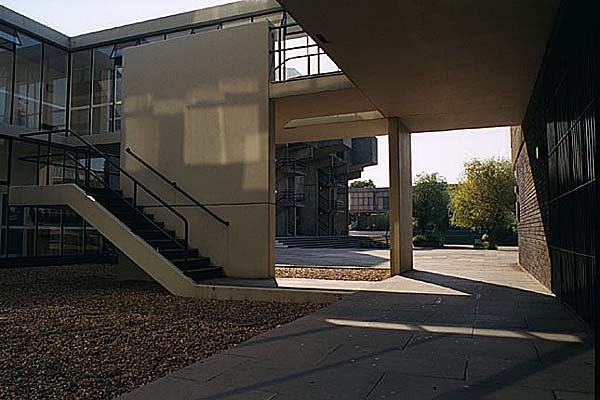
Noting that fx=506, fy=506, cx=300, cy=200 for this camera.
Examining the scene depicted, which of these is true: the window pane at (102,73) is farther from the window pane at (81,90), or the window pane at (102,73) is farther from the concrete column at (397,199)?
the concrete column at (397,199)

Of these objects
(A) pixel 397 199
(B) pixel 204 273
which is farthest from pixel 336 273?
(B) pixel 204 273

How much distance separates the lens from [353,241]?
32.0 metres

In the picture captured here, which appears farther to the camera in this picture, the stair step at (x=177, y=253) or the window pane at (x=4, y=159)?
the window pane at (x=4, y=159)

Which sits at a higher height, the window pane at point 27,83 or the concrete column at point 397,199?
the window pane at point 27,83

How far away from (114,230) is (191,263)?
1.52m

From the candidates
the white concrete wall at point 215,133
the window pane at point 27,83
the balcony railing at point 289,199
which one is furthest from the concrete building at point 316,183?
the white concrete wall at point 215,133

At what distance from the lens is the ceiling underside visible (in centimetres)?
548

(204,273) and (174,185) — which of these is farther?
(174,185)

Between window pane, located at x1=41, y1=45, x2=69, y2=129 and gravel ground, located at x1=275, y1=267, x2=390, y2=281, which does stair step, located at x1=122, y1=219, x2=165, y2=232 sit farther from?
window pane, located at x1=41, y1=45, x2=69, y2=129

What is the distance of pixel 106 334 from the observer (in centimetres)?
555

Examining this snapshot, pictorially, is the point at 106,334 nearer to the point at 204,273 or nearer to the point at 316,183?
the point at 204,273

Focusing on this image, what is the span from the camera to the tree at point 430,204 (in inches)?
1437

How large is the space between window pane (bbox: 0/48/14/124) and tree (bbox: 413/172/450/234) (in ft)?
89.8

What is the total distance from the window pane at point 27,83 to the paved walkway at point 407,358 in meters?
13.4
